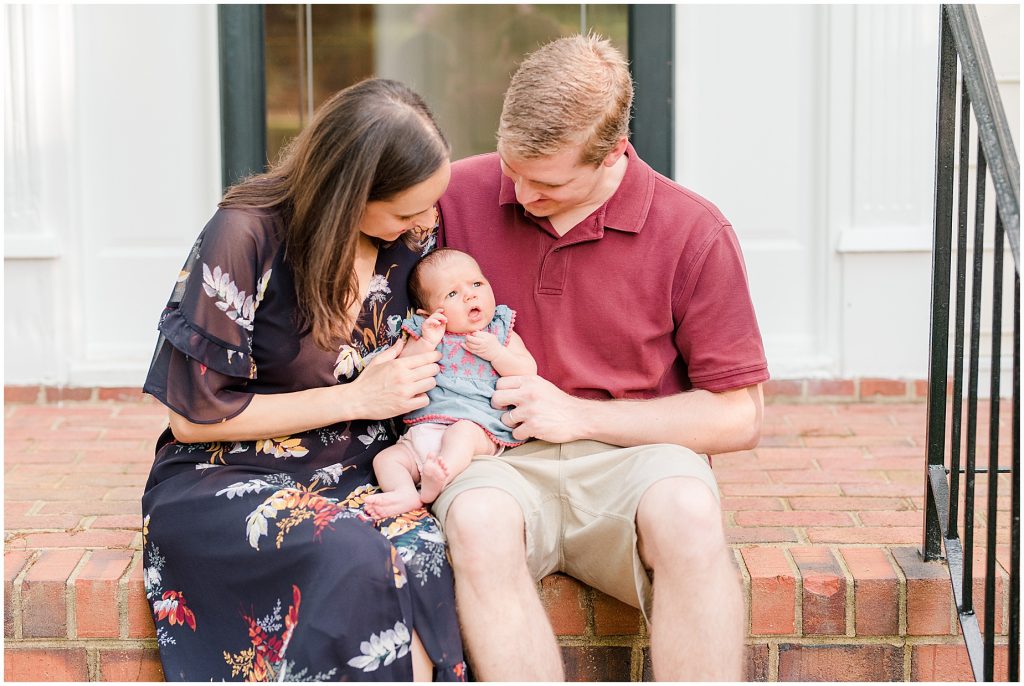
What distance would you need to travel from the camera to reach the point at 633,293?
2.28 metres

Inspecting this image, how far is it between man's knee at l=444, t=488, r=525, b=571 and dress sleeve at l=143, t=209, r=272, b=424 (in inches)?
19.1

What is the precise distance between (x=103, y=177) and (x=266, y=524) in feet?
7.18

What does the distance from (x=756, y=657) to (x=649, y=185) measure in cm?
104

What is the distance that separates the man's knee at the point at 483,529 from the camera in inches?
76.9

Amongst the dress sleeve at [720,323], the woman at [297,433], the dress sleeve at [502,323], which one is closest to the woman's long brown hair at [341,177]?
the woman at [297,433]

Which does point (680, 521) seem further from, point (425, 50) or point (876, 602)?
point (425, 50)

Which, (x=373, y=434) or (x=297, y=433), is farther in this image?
(x=373, y=434)


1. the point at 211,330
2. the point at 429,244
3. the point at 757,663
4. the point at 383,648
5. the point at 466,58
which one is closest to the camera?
the point at 383,648

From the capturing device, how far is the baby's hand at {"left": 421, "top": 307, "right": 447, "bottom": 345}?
2221 millimetres

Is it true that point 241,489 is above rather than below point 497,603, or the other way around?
above

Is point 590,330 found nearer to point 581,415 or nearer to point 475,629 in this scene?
point 581,415

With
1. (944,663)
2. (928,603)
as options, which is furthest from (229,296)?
(944,663)

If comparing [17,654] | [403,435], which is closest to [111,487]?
[17,654]

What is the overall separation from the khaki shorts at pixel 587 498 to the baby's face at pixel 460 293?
0.30m
